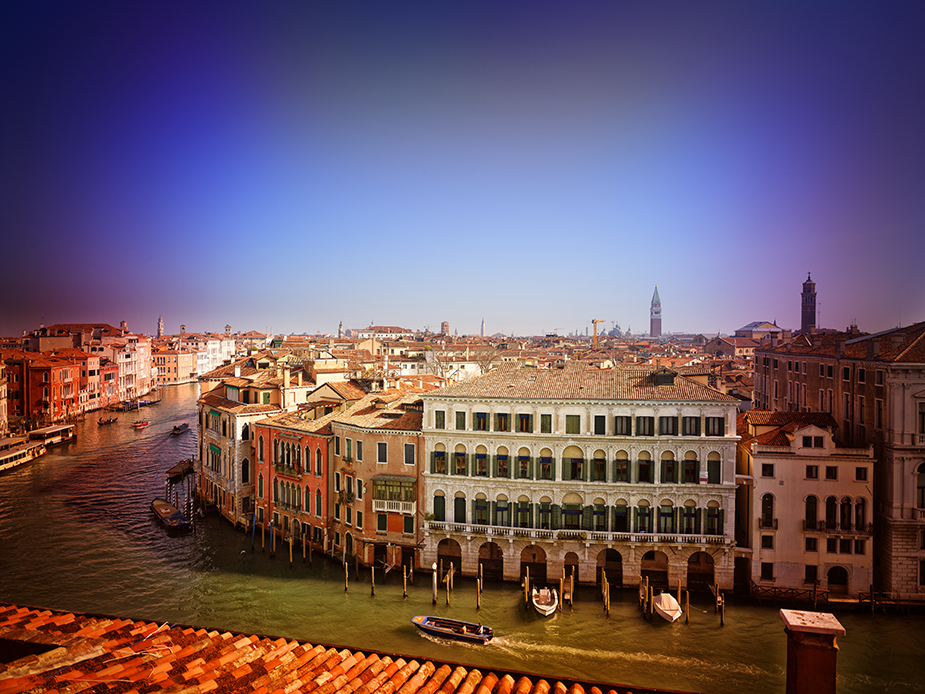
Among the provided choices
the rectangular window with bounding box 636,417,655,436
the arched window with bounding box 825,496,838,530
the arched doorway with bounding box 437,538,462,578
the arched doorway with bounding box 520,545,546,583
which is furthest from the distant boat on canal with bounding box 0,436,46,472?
the arched window with bounding box 825,496,838,530

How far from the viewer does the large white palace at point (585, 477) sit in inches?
1068

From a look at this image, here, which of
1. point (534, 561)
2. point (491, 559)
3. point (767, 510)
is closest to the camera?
point (767, 510)

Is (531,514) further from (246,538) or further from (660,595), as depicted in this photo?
(246,538)

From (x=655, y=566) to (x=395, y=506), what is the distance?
44.0 feet

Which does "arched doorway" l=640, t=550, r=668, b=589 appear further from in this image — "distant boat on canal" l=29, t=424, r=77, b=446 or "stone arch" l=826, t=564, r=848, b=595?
"distant boat on canal" l=29, t=424, r=77, b=446

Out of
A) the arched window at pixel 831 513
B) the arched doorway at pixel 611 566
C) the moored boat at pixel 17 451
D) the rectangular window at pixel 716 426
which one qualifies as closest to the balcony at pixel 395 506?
the arched doorway at pixel 611 566

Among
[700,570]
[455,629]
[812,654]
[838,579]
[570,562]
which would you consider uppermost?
[812,654]

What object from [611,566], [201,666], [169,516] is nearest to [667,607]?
[611,566]

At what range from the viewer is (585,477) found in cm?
2783

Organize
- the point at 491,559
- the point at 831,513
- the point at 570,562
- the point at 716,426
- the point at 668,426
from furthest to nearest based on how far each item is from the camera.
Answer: the point at 491,559 < the point at 570,562 < the point at 668,426 < the point at 716,426 < the point at 831,513

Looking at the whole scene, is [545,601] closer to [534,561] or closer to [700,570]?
[534,561]

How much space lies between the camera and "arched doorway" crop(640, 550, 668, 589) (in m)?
28.6

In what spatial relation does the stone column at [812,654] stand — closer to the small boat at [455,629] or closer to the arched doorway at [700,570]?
Result: the small boat at [455,629]

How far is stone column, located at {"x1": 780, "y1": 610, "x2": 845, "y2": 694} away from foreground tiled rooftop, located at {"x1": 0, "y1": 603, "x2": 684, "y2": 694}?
2243mm
